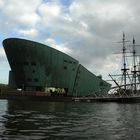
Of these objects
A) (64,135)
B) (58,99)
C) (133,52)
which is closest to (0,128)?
(64,135)

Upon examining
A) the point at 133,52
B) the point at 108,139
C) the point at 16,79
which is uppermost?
the point at 133,52

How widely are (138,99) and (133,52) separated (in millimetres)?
34321

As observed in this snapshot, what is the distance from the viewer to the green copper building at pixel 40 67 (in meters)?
177

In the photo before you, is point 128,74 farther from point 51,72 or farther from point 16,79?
point 16,79

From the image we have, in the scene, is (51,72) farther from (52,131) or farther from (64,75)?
(52,131)

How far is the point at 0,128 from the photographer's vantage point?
3275 cm

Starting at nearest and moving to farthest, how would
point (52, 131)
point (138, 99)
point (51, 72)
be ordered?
point (52, 131) < point (138, 99) < point (51, 72)

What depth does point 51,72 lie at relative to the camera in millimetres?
185250

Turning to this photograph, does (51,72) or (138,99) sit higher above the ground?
(51,72)

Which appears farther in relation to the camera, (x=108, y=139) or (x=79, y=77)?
(x=79, y=77)

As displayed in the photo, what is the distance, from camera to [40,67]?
600 ft

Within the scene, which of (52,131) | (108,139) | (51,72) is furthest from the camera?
(51,72)

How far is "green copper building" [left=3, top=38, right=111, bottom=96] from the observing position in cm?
17738

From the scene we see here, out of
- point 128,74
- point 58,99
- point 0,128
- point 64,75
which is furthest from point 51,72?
point 0,128
